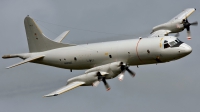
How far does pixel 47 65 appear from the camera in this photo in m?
67.6

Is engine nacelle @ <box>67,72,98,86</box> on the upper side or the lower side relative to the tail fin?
lower

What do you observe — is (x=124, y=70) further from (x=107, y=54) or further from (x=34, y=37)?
(x=34, y=37)

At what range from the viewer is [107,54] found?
2448 inches

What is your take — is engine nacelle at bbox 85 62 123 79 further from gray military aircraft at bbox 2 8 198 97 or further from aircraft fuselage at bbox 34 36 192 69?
aircraft fuselage at bbox 34 36 192 69

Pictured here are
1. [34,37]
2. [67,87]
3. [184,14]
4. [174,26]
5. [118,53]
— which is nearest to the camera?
[67,87]

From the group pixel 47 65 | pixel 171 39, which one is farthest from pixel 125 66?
pixel 47 65

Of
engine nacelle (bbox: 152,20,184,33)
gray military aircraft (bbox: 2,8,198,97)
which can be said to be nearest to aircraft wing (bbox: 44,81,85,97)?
gray military aircraft (bbox: 2,8,198,97)

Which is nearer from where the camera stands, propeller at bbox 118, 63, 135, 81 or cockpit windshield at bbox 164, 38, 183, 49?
cockpit windshield at bbox 164, 38, 183, 49

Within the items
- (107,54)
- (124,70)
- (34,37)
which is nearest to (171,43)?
(124,70)

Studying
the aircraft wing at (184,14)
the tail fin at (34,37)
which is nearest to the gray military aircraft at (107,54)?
the tail fin at (34,37)

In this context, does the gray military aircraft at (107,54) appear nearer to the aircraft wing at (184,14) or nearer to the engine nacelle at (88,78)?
the engine nacelle at (88,78)

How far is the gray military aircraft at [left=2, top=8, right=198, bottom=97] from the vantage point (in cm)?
6009

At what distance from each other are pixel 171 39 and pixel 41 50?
15841 mm

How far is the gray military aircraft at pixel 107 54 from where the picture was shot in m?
60.1
